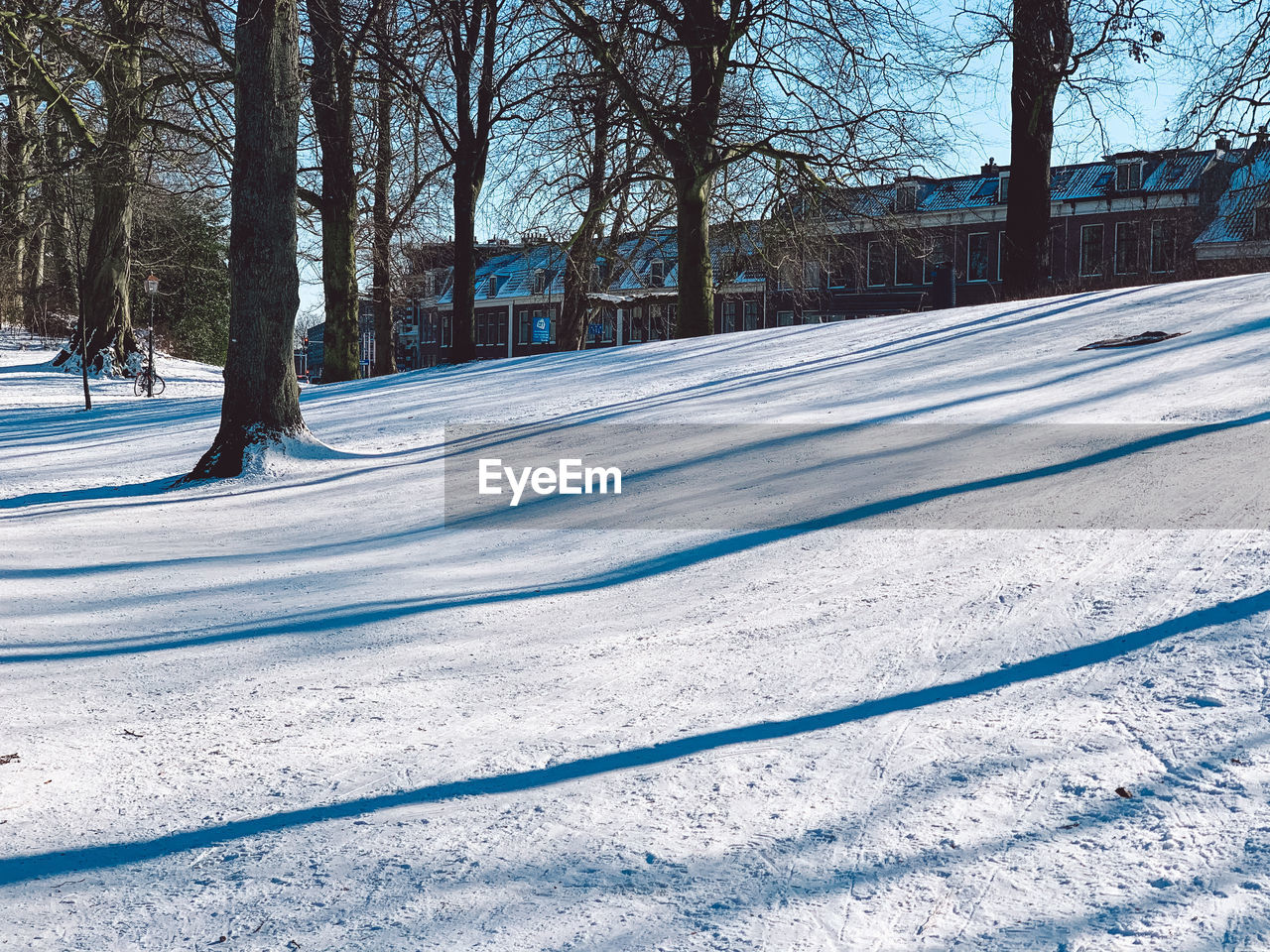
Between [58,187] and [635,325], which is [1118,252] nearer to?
[635,325]

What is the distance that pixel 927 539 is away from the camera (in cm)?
549

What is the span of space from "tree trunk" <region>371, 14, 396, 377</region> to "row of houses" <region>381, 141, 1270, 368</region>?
2201 millimetres

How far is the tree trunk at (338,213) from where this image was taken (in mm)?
19078

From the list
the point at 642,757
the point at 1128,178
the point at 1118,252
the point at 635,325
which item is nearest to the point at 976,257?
the point at 1118,252

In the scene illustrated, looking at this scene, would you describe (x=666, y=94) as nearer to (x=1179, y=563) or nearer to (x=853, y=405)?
(x=853, y=405)

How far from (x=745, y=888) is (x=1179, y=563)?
9.75 feet

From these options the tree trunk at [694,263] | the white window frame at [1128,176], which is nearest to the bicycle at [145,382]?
the tree trunk at [694,263]

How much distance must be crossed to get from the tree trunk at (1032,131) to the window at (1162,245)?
21.5 metres

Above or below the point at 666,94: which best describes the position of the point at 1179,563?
below

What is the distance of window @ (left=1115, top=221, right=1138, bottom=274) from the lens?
3962 centimetres

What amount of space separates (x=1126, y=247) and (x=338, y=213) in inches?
1217

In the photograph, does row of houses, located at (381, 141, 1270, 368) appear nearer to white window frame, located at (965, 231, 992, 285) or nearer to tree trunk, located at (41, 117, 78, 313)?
white window frame, located at (965, 231, 992, 285)

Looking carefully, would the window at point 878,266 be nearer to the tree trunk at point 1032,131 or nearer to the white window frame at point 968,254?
the white window frame at point 968,254

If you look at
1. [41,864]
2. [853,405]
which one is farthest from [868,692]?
[853,405]
